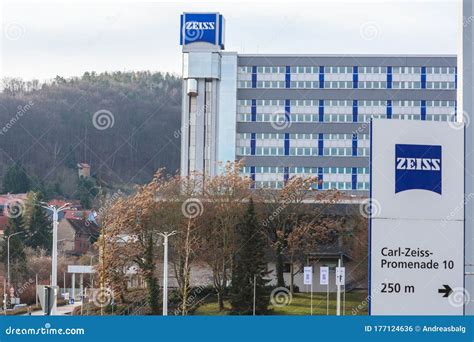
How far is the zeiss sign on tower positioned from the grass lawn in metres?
40.3

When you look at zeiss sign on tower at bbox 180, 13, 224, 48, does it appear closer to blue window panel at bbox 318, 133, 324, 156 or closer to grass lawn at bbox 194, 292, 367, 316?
blue window panel at bbox 318, 133, 324, 156

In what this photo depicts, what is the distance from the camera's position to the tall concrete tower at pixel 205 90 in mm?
105438

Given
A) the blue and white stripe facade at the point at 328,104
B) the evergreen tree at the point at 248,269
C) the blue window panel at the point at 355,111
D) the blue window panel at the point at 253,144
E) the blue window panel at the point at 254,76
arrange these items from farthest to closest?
the blue window panel at the point at 355,111 → the blue window panel at the point at 254,76 → the blue and white stripe facade at the point at 328,104 → the blue window panel at the point at 253,144 → the evergreen tree at the point at 248,269

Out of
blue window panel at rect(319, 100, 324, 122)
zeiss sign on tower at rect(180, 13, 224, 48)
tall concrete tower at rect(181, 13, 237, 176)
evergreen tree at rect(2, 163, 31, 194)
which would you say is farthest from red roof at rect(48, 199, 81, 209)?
blue window panel at rect(319, 100, 324, 122)

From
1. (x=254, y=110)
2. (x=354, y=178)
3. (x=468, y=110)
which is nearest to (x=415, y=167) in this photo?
(x=468, y=110)

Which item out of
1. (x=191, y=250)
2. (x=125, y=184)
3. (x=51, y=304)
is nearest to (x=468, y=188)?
(x=51, y=304)

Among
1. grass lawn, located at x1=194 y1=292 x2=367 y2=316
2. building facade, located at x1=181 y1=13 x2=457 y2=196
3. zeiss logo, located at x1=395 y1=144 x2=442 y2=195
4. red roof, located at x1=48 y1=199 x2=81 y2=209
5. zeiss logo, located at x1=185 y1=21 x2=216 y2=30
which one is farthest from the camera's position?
red roof, located at x1=48 y1=199 x2=81 y2=209

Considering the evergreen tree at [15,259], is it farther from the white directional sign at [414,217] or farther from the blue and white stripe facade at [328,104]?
the white directional sign at [414,217]

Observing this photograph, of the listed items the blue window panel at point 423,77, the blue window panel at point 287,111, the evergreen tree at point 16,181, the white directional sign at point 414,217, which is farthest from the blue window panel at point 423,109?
the white directional sign at point 414,217

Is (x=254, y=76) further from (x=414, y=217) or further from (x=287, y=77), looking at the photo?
(x=414, y=217)

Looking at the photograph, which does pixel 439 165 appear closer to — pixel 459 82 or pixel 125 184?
pixel 459 82

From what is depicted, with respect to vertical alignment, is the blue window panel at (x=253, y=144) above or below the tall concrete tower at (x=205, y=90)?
below

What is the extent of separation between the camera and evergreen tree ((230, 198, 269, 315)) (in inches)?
2440

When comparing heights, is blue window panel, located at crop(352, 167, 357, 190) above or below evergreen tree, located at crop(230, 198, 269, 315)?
above
